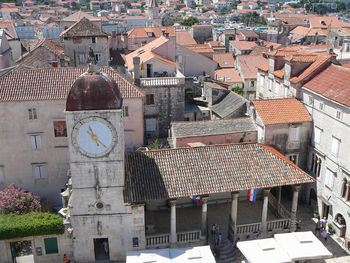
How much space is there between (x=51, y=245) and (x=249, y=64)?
55.1 m

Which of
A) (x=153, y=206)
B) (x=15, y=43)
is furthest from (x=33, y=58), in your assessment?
(x=153, y=206)

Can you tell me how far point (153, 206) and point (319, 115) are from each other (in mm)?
17890

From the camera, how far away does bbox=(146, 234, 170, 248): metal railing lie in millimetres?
29059

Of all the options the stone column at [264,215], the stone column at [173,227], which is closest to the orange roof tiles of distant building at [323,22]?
the stone column at [264,215]

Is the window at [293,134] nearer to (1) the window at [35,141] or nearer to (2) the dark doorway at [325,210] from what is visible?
(2) the dark doorway at [325,210]

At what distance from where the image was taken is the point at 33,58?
50125 millimetres

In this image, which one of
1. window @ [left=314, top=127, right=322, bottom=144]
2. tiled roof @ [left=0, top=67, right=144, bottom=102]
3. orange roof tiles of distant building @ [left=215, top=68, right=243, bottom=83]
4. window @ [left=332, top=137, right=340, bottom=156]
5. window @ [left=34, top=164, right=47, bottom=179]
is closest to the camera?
window @ [left=332, top=137, right=340, bottom=156]

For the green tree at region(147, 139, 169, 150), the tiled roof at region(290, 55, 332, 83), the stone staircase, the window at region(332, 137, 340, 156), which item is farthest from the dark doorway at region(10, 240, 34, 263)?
the tiled roof at region(290, 55, 332, 83)

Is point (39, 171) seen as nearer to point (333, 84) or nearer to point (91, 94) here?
point (91, 94)

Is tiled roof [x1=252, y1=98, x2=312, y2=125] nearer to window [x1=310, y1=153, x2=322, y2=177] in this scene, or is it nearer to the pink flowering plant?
window [x1=310, y1=153, x2=322, y2=177]

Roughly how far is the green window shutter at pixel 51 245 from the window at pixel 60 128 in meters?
11.6

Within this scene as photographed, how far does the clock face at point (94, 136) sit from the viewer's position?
2589 centimetres

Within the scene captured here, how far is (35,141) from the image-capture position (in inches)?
1446

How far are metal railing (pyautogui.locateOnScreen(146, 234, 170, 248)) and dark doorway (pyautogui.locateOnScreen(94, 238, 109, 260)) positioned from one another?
10.8ft
